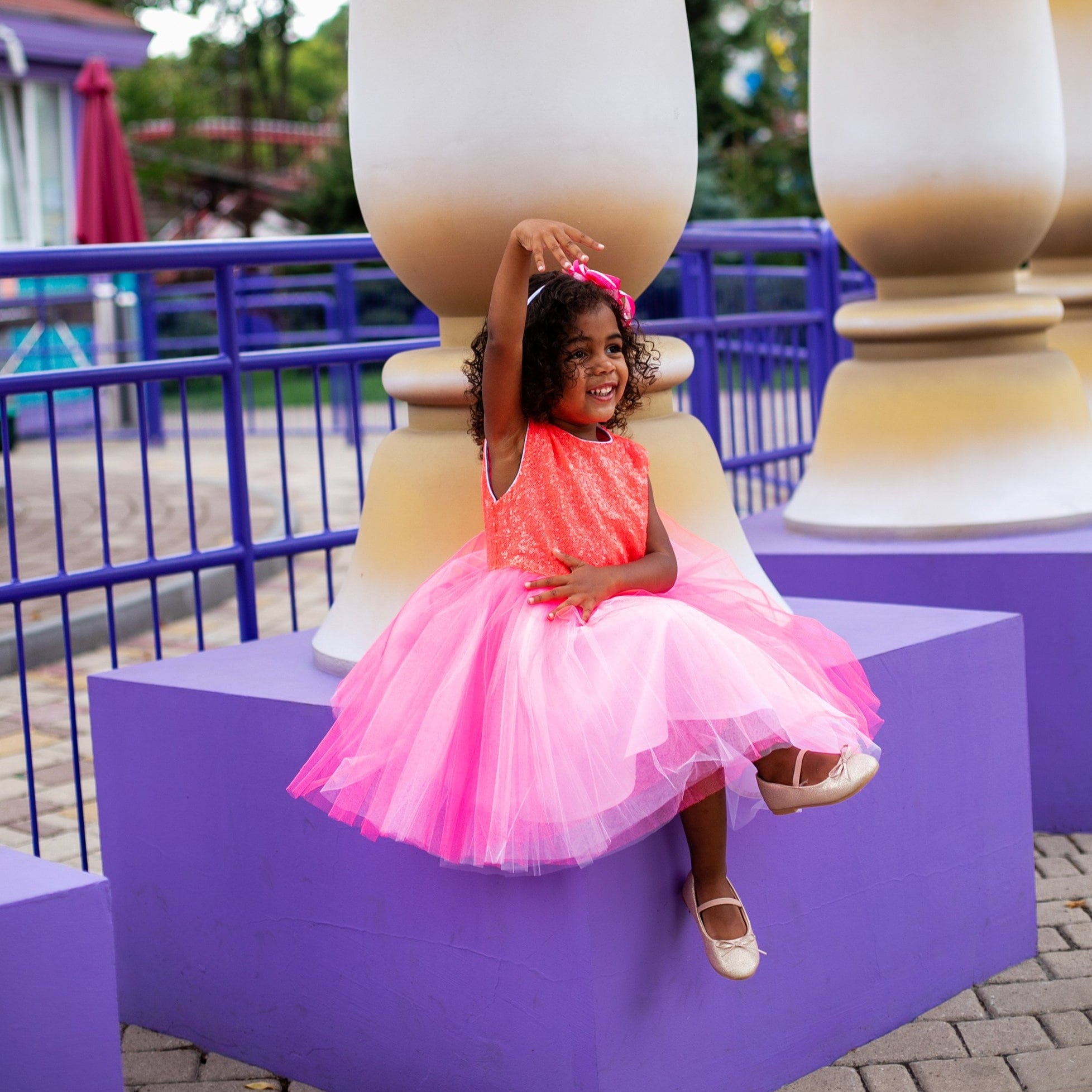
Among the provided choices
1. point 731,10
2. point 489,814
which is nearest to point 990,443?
point 489,814

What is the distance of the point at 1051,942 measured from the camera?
3416 millimetres

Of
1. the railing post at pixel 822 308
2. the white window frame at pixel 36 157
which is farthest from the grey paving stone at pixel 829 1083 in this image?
the white window frame at pixel 36 157

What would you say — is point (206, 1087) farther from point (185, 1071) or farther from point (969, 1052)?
point (969, 1052)

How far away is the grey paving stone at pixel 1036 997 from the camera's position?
3.08 metres

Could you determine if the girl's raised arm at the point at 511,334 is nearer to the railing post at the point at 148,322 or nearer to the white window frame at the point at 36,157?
the railing post at the point at 148,322

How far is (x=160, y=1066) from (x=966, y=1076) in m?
1.53

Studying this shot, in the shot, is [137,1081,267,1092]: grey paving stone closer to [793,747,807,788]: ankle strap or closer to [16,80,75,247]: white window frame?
[793,747,807,788]: ankle strap

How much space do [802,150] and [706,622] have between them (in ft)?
69.7

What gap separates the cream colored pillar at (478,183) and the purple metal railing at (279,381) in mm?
847

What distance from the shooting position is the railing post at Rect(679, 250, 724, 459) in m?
5.89

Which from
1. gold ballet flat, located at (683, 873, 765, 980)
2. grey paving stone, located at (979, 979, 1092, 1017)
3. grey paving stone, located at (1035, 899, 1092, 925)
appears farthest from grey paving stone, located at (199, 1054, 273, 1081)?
grey paving stone, located at (1035, 899, 1092, 925)

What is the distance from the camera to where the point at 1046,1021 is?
302cm

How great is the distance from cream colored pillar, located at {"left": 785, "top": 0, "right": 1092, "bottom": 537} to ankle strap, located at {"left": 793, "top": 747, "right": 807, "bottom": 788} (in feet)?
6.13

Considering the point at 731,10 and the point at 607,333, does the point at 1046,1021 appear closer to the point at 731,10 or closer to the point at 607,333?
the point at 607,333
